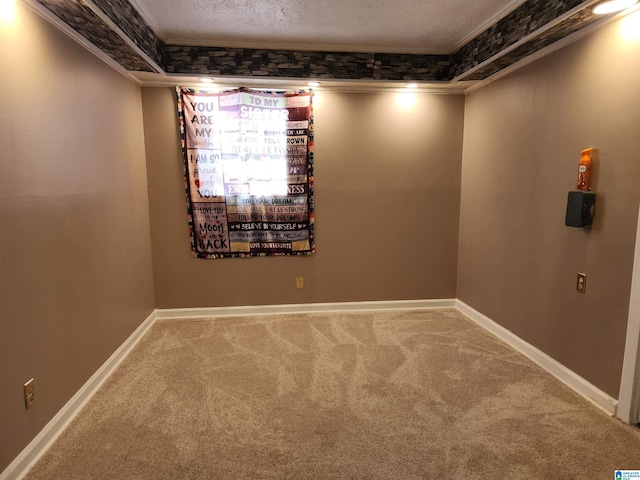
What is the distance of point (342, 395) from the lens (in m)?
2.12

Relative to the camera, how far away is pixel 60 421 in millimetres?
1828

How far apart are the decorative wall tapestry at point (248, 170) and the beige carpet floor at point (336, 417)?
995 mm

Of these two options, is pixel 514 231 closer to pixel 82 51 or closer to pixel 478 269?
pixel 478 269

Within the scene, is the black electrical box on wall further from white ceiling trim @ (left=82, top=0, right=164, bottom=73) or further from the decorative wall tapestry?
white ceiling trim @ (left=82, top=0, right=164, bottom=73)

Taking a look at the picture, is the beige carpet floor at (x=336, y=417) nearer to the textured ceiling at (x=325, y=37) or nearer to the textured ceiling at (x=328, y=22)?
the textured ceiling at (x=325, y=37)

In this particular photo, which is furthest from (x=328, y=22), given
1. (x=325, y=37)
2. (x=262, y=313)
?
(x=262, y=313)

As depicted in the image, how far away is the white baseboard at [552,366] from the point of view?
6.48ft

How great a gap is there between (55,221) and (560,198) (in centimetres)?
305

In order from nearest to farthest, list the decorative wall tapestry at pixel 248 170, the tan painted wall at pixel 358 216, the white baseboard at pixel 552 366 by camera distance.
→ the white baseboard at pixel 552 366 → the decorative wall tapestry at pixel 248 170 → the tan painted wall at pixel 358 216

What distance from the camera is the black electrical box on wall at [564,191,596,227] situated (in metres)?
2.00

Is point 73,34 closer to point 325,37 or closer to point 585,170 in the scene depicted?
point 325,37

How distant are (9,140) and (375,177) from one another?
8.94 ft

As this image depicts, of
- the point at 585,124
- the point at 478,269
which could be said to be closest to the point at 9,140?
the point at 585,124

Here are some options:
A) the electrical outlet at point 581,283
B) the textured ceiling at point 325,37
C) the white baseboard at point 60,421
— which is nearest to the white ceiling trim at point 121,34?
the textured ceiling at point 325,37
